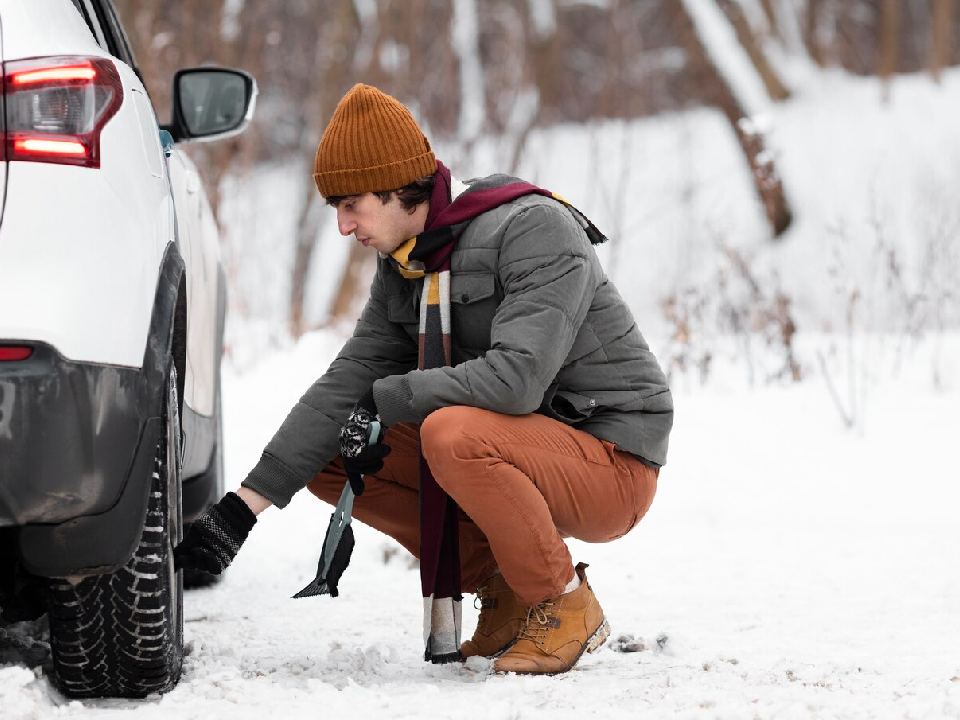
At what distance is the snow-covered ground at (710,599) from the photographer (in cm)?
239

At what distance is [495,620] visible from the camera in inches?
116

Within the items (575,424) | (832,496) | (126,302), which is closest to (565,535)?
(575,424)

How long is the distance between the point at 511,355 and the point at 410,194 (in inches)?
19.0

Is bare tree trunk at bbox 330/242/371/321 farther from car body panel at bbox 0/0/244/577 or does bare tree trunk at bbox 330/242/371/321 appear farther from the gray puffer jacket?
car body panel at bbox 0/0/244/577

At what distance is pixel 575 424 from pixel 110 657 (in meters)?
1.17

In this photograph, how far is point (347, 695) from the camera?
2428 millimetres

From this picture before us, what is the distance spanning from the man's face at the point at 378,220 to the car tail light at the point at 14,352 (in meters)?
1.05

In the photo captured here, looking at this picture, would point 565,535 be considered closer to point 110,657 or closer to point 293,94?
point 110,657

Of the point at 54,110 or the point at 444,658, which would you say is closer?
the point at 54,110

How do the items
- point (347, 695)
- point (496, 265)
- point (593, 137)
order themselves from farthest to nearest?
point (593, 137) → point (496, 265) → point (347, 695)

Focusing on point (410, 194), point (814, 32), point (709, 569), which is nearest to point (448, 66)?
point (709, 569)

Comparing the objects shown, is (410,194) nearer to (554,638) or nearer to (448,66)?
(554,638)

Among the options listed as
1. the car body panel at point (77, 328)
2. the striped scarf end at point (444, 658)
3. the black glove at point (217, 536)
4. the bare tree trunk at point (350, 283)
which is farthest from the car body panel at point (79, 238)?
the bare tree trunk at point (350, 283)

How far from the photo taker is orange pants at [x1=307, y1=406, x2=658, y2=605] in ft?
8.55
